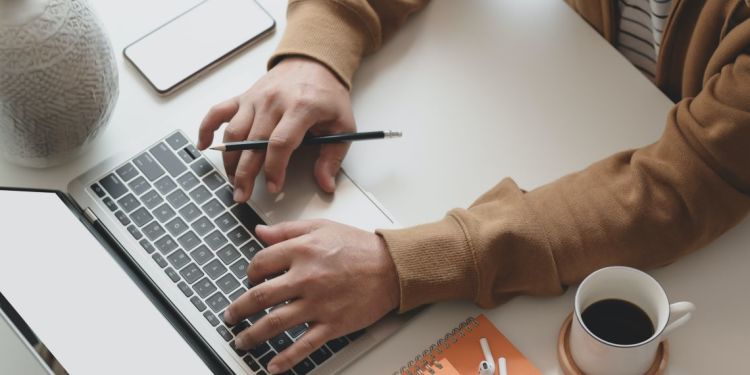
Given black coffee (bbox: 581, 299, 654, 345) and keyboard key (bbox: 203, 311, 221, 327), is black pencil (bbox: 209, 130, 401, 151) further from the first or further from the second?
black coffee (bbox: 581, 299, 654, 345)

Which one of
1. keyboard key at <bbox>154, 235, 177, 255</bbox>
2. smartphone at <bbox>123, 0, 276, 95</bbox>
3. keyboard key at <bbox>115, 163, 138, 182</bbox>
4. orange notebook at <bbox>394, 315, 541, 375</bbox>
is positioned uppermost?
smartphone at <bbox>123, 0, 276, 95</bbox>

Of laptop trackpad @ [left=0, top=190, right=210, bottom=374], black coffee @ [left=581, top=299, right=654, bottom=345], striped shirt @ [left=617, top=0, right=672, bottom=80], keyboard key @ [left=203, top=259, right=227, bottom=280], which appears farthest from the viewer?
striped shirt @ [left=617, top=0, right=672, bottom=80]

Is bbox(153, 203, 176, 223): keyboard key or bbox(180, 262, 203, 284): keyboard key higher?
bbox(153, 203, 176, 223): keyboard key

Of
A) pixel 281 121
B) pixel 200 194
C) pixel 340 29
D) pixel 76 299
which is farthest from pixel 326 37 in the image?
pixel 76 299

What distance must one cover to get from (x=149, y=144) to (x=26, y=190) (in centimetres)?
20

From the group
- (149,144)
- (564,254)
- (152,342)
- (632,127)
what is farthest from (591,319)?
(149,144)

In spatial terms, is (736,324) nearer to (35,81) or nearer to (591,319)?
(591,319)

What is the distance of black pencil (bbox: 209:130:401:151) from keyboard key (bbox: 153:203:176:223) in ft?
0.26

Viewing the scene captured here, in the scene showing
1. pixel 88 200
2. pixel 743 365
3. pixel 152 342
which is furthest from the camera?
pixel 88 200

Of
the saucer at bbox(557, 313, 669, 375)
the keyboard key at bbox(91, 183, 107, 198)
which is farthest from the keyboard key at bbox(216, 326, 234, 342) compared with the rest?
the saucer at bbox(557, 313, 669, 375)

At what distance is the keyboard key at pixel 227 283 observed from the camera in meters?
0.95

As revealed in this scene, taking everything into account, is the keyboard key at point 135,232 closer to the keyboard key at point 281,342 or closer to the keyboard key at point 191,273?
the keyboard key at point 191,273

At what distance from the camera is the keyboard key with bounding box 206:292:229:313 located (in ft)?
3.08

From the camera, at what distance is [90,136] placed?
3.35 ft
